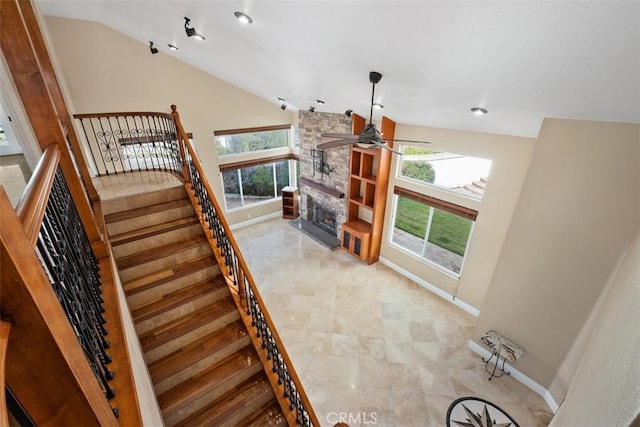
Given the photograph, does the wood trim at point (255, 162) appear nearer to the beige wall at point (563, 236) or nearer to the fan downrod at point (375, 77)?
the fan downrod at point (375, 77)

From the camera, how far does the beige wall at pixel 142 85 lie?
16.9 ft

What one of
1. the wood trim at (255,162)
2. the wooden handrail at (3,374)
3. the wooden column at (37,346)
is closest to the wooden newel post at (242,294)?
the wooden column at (37,346)

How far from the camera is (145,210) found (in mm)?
3572

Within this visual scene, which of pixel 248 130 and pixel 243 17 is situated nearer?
pixel 243 17

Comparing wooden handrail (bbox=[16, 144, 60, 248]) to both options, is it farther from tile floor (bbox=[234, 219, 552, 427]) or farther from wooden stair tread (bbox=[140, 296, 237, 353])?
tile floor (bbox=[234, 219, 552, 427])

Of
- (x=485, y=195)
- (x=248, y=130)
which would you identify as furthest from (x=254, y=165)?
(x=485, y=195)

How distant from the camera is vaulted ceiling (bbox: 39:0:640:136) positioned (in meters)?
1.89

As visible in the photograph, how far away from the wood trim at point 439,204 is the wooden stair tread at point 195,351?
3985 millimetres

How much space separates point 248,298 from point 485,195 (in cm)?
402

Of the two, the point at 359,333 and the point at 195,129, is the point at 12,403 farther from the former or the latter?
the point at 195,129

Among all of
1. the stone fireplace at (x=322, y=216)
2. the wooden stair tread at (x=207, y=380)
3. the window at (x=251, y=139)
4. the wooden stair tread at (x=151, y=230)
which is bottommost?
the stone fireplace at (x=322, y=216)

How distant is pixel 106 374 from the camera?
166 centimetres

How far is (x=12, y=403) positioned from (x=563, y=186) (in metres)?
4.44

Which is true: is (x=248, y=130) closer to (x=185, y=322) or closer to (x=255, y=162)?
(x=255, y=162)
